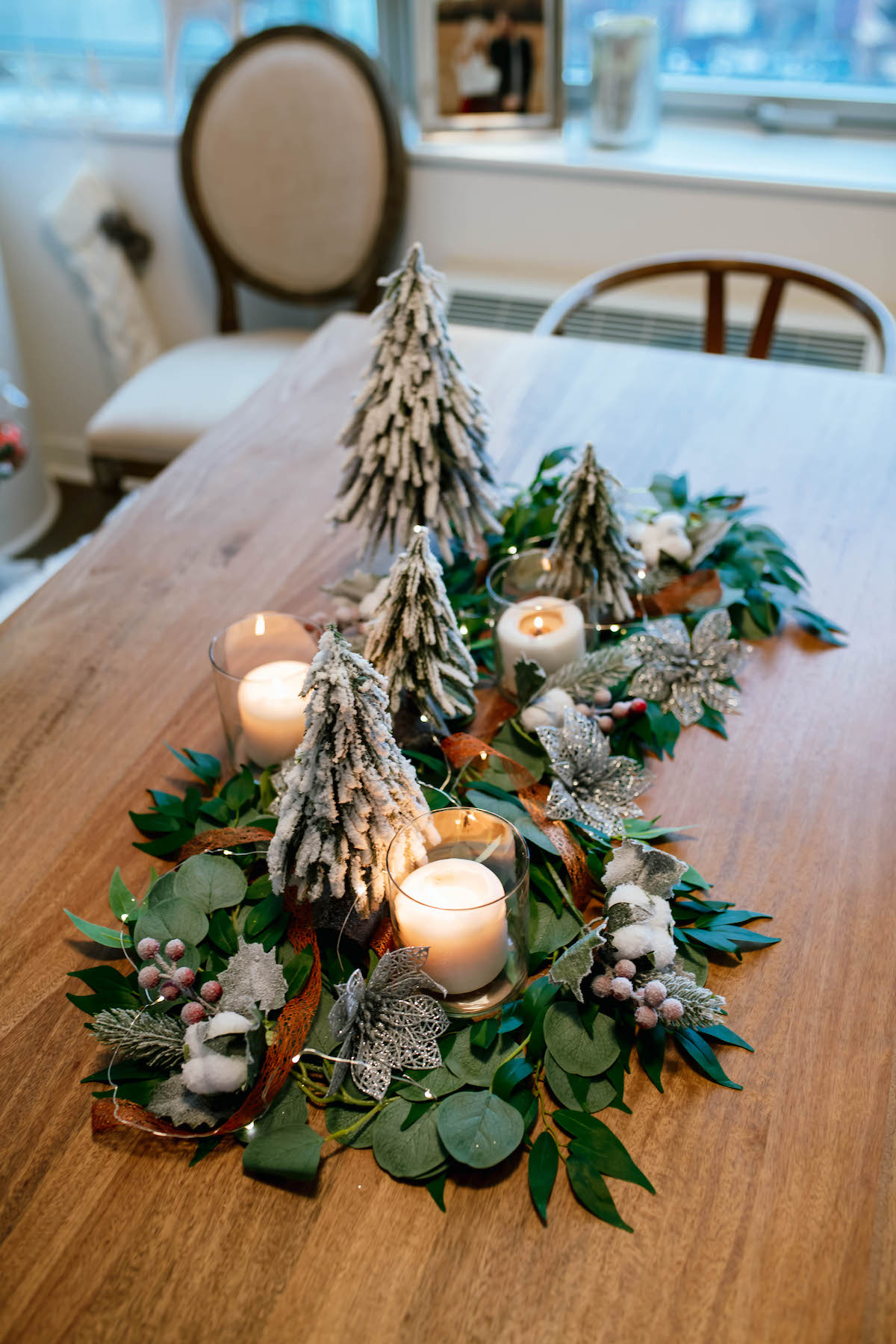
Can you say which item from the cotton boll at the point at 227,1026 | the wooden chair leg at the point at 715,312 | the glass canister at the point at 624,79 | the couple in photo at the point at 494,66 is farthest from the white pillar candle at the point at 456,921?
the couple in photo at the point at 494,66

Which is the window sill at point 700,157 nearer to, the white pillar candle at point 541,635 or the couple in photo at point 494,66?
the couple in photo at point 494,66

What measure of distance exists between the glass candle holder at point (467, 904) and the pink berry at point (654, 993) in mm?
79

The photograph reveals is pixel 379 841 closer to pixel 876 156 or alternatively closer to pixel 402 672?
pixel 402 672

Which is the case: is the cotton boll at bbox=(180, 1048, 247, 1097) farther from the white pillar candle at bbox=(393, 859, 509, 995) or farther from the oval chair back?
the oval chair back

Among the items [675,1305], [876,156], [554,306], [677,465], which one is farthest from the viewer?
[876,156]

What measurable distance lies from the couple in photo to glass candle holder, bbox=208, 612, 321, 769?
1.99m

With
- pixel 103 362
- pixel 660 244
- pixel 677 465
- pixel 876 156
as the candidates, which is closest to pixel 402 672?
pixel 677 465

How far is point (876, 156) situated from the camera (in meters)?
2.28

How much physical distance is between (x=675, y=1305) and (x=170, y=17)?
9.19ft

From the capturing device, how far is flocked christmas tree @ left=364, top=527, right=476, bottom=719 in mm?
765

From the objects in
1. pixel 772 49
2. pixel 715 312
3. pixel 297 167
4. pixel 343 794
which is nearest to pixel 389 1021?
pixel 343 794

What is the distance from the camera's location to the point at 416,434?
916 mm

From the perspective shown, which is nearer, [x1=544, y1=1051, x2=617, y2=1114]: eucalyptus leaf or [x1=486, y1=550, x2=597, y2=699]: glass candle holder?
[x1=544, y1=1051, x2=617, y2=1114]: eucalyptus leaf

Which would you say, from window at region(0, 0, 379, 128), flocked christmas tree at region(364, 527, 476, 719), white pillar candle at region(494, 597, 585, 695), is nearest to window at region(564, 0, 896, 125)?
window at region(0, 0, 379, 128)
